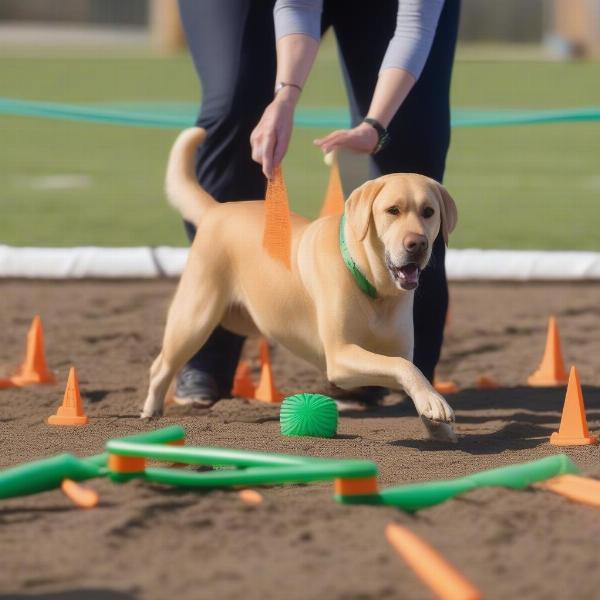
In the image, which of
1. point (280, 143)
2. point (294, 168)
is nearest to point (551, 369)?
point (280, 143)

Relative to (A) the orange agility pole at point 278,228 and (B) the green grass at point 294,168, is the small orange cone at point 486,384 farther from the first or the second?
(B) the green grass at point 294,168

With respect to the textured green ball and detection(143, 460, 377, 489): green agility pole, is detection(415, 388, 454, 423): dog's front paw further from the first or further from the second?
detection(143, 460, 377, 489): green agility pole

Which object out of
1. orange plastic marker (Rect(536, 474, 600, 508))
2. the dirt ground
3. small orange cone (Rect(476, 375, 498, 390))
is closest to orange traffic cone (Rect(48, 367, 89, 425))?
the dirt ground

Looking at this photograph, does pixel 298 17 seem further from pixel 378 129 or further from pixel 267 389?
pixel 267 389

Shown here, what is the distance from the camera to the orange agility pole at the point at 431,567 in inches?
121

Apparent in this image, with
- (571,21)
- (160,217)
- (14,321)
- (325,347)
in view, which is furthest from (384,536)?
(571,21)

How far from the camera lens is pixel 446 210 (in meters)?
5.27

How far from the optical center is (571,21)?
3884 cm

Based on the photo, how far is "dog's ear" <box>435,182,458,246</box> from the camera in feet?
17.2

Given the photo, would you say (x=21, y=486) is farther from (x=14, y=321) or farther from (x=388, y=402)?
(x=14, y=321)

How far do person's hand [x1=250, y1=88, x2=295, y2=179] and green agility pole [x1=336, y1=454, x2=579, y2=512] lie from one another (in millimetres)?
1532

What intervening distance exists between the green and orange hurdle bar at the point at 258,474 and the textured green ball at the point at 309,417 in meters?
1.02

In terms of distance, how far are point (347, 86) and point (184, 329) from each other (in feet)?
4.00

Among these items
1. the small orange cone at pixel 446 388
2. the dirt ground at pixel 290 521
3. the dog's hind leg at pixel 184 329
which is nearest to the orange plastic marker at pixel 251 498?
the dirt ground at pixel 290 521
